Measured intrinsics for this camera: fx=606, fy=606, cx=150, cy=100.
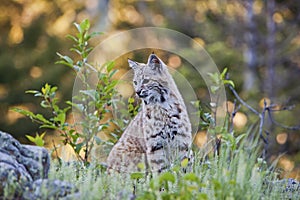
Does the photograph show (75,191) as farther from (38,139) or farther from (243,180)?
(38,139)

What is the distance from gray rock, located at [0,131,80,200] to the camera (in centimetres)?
341

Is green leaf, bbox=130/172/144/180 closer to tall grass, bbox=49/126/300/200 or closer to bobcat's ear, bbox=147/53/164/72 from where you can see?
tall grass, bbox=49/126/300/200

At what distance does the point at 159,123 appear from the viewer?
569 cm

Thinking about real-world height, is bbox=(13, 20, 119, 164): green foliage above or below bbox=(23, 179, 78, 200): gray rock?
above

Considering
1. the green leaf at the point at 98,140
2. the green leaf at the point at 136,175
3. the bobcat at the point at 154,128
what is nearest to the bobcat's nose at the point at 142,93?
the bobcat at the point at 154,128

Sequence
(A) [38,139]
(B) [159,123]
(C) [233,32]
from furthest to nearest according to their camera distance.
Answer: (C) [233,32] < (B) [159,123] < (A) [38,139]

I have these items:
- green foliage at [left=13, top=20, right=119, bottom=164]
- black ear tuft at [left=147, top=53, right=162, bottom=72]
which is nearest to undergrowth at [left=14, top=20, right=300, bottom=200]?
green foliage at [left=13, top=20, right=119, bottom=164]

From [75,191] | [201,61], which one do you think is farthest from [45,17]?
[75,191]

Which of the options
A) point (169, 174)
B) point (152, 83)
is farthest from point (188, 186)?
point (152, 83)

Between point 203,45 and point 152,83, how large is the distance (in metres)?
12.1

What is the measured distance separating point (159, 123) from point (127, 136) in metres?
0.33

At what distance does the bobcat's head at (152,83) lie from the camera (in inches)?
232

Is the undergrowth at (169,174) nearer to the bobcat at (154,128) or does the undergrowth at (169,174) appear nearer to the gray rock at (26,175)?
the gray rock at (26,175)

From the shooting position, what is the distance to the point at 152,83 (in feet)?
19.4
